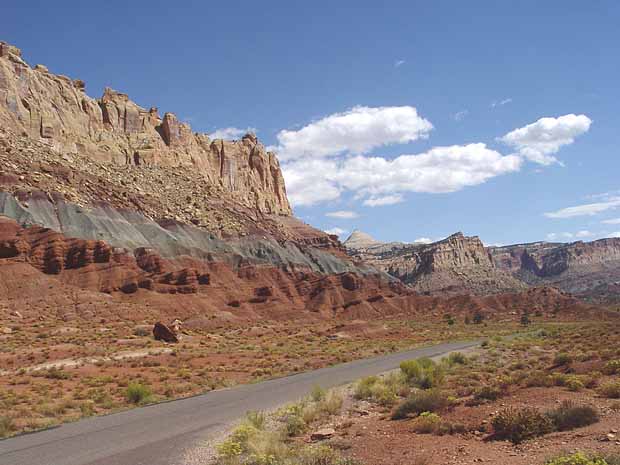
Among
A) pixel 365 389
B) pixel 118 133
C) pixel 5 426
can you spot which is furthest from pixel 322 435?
pixel 118 133

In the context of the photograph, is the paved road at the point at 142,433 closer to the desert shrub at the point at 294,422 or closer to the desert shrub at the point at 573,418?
the desert shrub at the point at 294,422

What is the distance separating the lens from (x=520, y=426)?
416 inches

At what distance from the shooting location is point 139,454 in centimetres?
1128

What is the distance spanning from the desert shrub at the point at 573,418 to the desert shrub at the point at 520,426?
0.24m

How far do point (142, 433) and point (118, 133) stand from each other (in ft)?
412

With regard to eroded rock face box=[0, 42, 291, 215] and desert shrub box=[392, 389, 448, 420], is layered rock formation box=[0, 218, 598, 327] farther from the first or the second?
desert shrub box=[392, 389, 448, 420]

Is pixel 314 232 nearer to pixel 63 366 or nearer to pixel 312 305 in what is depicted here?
pixel 312 305

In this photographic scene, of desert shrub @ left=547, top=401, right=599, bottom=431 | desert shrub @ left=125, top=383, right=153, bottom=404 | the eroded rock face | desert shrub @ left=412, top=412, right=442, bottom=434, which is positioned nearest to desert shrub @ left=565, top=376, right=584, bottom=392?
desert shrub @ left=547, top=401, right=599, bottom=431

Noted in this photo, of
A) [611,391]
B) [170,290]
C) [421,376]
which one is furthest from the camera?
[170,290]

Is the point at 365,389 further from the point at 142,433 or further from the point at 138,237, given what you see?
the point at 138,237

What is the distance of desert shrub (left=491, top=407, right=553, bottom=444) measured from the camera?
10.4 m

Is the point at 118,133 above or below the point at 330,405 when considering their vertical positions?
above

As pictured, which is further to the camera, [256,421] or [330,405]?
[330,405]

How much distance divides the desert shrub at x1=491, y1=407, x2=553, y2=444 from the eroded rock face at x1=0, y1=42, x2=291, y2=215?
335 feet
